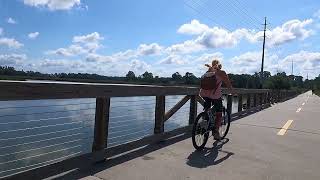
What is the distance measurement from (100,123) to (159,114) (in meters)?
2.43

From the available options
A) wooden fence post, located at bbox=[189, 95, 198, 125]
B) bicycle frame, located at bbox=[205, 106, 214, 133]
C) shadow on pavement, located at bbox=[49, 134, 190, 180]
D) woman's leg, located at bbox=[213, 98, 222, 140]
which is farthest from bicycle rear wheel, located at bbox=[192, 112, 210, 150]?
wooden fence post, located at bbox=[189, 95, 198, 125]

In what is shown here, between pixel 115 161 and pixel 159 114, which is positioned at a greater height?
pixel 159 114

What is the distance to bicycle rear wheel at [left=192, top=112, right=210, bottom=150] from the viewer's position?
8.10m

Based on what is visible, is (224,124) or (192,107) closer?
(224,124)

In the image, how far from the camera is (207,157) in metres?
7.65

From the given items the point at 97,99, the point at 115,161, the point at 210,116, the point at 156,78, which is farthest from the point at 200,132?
the point at 156,78

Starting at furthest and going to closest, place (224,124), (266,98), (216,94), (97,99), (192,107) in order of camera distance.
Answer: (266,98), (192,107), (224,124), (216,94), (97,99)

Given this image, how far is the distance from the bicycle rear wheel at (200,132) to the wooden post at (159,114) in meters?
0.89

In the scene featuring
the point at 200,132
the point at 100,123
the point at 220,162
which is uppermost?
the point at 100,123

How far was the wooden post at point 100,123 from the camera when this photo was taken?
21.8 feet

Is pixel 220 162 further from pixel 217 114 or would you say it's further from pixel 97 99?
pixel 97 99

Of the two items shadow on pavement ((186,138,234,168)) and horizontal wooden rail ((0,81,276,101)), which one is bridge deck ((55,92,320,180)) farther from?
horizontal wooden rail ((0,81,276,101))

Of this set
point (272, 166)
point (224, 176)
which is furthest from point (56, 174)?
point (272, 166)

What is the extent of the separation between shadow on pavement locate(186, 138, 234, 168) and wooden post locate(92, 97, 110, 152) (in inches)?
55.6
